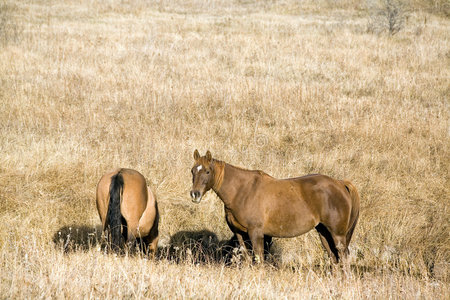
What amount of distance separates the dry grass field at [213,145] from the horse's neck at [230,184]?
74 cm

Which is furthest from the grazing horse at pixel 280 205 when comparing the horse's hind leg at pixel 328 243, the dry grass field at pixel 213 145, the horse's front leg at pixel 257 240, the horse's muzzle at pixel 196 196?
the dry grass field at pixel 213 145

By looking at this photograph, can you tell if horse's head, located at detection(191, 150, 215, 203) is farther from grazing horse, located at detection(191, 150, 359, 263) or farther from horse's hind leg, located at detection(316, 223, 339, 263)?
horse's hind leg, located at detection(316, 223, 339, 263)

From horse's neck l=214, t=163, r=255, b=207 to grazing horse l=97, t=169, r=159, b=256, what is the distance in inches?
35.4

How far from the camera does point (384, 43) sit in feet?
61.4

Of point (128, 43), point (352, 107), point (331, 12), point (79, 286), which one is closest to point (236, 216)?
point (79, 286)

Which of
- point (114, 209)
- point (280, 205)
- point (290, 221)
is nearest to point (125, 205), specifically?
point (114, 209)

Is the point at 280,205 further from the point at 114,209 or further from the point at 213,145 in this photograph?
the point at 213,145

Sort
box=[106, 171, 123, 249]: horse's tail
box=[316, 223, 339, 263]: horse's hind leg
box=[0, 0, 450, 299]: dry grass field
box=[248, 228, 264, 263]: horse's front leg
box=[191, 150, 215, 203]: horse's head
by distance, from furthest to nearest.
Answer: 1. box=[316, 223, 339, 263]: horse's hind leg
2. box=[248, 228, 264, 263]: horse's front leg
3. box=[191, 150, 215, 203]: horse's head
4. box=[106, 171, 123, 249]: horse's tail
5. box=[0, 0, 450, 299]: dry grass field

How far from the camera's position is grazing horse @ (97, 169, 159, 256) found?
496 cm

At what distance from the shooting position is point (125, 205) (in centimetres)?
521

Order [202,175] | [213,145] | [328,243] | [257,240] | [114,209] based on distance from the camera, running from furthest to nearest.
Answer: [213,145]
[328,243]
[257,240]
[202,175]
[114,209]

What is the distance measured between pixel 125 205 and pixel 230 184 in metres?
1.25

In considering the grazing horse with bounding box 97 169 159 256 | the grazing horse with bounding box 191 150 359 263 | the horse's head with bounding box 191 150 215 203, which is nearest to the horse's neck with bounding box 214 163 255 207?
the grazing horse with bounding box 191 150 359 263

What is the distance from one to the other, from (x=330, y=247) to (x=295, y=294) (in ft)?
6.98
